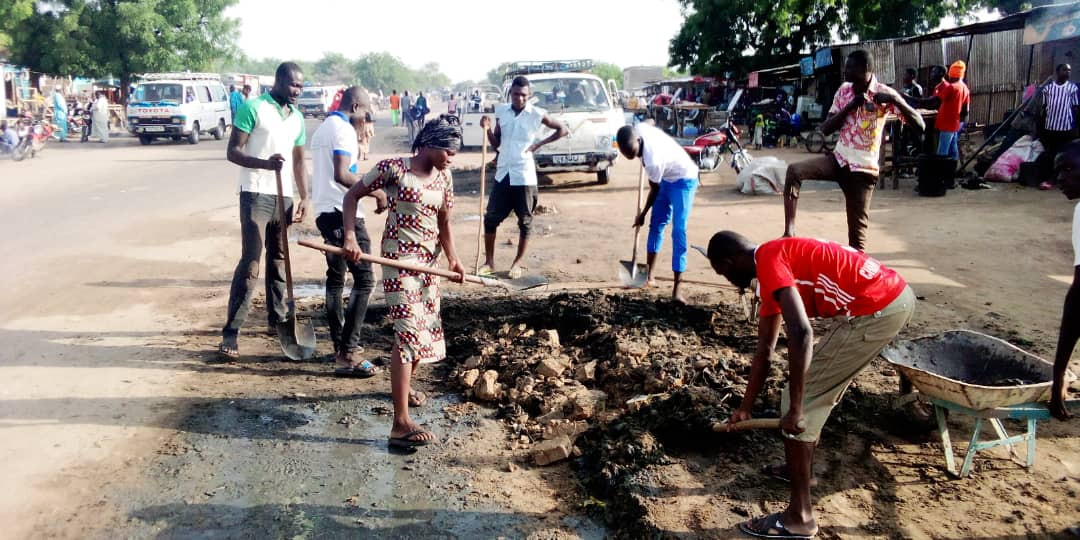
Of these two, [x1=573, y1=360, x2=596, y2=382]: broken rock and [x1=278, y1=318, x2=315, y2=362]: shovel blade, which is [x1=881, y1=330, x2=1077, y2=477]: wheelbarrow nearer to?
[x1=573, y1=360, x2=596, y2=382]: broken rock

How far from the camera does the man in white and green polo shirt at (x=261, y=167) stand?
16.2 ft

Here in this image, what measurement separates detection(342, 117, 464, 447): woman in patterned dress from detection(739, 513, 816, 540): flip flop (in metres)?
1.67

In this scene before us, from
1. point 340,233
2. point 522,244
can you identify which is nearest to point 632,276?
point 522,244

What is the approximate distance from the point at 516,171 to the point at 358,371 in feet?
9.07

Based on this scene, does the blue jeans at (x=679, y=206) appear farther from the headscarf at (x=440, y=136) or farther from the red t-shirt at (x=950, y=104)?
the red t-shirt at (x=950, y=104)

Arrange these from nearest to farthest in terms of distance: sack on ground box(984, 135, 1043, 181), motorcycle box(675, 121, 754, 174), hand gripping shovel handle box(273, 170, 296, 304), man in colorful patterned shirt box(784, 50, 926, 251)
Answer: hand gripping shovel handle box(273, 170, 296, 304), man in colorful patterned shirt box(784, 50, 926, 251), sack on ground box(984, 135, 1043, 181), motorcycle box(675, 121, 754, 174)

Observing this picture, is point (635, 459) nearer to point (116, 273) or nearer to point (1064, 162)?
point (1064, 162)

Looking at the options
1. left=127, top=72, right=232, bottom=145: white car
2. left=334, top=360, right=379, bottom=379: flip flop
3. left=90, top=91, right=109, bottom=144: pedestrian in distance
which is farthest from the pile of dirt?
left=90, top=91, right=109, bottom=144: pedestrian in distance

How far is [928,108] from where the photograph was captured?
12656 mm

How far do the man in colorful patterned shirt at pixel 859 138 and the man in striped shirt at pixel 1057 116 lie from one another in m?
7.13

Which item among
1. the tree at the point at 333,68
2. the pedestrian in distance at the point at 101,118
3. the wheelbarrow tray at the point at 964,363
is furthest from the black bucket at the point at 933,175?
the tree at the point at 333,68

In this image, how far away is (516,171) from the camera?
23.1 feet

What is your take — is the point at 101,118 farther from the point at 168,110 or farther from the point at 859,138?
the point at 859,138

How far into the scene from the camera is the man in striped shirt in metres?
11.3
